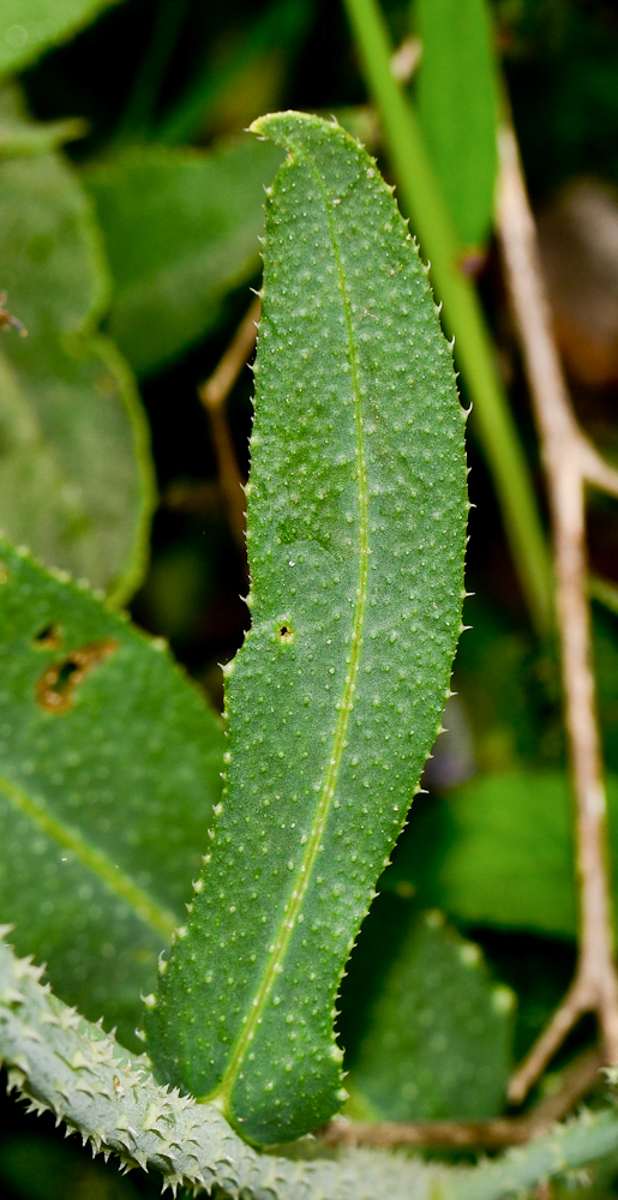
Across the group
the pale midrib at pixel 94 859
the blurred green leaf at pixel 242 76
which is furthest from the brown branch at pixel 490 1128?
the blurred green leaf at pixel 242 76

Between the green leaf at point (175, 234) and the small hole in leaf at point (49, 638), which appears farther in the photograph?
the green leaf at point (175, 234)

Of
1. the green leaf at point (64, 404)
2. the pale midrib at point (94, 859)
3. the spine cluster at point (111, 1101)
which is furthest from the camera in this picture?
the green leaf at point (64, 404)

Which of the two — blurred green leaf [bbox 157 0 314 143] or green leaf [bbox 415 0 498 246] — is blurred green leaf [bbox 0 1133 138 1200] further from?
blurred green leaf [bbox 157 0 314 143]

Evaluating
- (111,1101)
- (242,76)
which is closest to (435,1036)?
(111,1101)

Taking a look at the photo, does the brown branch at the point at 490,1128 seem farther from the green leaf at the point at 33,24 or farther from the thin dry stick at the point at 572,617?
the green leaf at the point at 33,24

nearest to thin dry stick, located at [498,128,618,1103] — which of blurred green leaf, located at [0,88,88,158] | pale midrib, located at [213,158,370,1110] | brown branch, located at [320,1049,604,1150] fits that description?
brown branch, located at [320,1049,604,1150]

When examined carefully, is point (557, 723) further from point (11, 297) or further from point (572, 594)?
point (11, 297)

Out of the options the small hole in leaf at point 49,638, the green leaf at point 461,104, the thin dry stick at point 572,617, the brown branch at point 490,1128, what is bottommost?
the brown branch at point 490,1128

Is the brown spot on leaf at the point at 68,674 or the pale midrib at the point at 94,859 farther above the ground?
the brown spot on leaf at the point at 68,674
